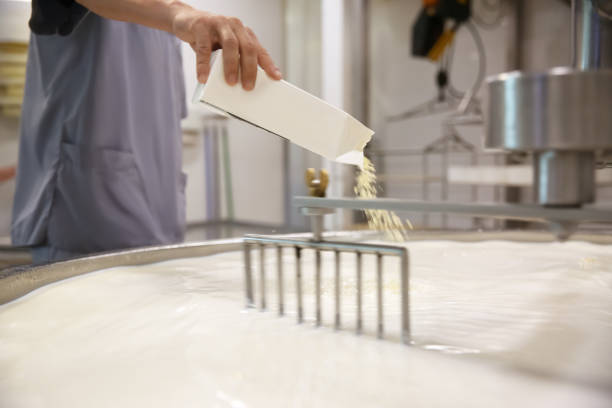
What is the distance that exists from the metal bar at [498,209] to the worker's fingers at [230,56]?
22 cm

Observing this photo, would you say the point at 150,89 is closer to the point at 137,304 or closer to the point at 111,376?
the point at 137,304

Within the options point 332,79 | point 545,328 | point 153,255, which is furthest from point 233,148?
point 545,328

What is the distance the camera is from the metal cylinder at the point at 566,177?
44cm

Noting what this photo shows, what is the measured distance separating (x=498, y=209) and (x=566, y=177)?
2.6 inches

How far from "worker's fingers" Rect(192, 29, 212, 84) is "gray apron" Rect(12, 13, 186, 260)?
50 cm

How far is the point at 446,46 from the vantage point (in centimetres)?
378

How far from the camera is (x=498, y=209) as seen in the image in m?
0.48

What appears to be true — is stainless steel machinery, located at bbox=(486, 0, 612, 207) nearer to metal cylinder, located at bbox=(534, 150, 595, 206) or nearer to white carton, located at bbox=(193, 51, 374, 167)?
metal cylinder, located at bbox=(534, 150, 595, 206)

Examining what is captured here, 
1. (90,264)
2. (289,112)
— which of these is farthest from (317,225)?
(90,264)

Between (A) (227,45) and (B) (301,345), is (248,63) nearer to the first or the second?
(A) (227,45)

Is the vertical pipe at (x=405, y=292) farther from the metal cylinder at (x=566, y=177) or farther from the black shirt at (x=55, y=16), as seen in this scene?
the black shirt at (x=55, y=16)

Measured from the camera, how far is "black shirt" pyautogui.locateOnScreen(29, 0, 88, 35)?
1.03 m

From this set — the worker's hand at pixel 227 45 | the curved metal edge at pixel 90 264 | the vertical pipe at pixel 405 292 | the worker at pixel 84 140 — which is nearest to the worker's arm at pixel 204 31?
the worker's hand at pixel 227 45

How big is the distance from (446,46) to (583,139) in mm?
3654
